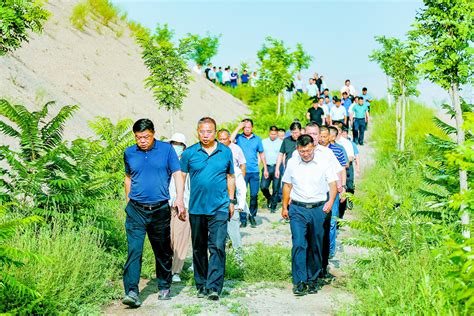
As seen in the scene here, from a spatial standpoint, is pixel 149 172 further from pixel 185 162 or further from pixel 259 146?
pixel 259 146

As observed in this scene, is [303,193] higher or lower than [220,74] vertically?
lower

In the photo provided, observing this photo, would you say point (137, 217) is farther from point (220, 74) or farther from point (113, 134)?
point (220, 74)

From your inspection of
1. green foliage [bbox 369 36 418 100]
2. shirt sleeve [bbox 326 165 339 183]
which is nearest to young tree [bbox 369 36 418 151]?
green foliage [bbox 369 36 418 100]

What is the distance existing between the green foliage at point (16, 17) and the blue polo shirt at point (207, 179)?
2288 millimetres

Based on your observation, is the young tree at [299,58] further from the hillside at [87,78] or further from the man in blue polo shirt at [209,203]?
the man in blue polo shirt at [209,203]

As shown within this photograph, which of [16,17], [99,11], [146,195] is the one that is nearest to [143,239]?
[146,195]

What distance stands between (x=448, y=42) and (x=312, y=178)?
2365mm

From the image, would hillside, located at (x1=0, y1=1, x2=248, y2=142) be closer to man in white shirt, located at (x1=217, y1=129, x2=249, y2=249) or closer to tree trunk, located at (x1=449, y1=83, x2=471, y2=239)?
man in white shirt, located at (x1=217, y1=129, x2=249, y2=249)

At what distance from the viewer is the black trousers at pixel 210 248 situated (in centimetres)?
752

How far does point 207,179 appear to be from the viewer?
7.60 m

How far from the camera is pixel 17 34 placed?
24.8 ft

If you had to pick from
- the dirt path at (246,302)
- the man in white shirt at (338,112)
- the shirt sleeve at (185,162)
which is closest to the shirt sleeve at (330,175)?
the dirt path at (246,302)

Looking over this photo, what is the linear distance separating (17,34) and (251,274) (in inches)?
162

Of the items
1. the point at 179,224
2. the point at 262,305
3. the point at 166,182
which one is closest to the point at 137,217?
the point at 166,182
